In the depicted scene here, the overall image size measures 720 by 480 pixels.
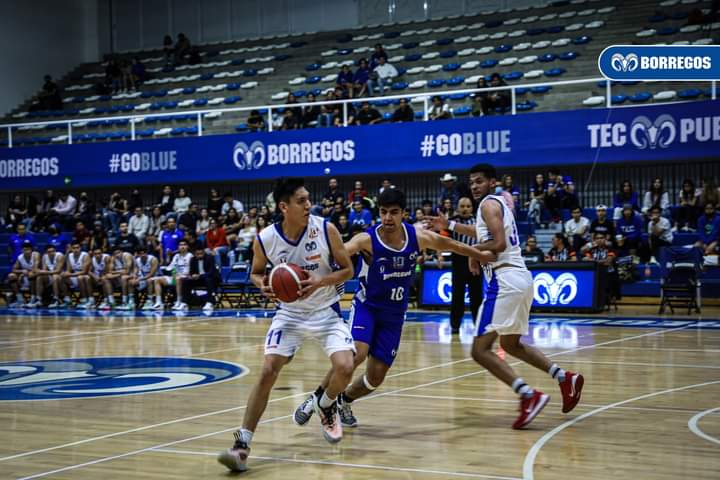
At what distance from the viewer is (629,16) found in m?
25.3

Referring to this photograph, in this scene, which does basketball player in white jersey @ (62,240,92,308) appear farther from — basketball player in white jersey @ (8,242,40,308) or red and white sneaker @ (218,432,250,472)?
red and white sneaker @ (218,432,250,472)

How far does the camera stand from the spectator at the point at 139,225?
23.9 metres

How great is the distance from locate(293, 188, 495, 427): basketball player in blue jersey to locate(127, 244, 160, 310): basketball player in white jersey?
587 inches

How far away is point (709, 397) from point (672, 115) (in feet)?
38.8

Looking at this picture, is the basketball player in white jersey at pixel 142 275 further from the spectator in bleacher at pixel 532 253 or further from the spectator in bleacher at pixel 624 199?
the spectator in bleacher at pixel 624 199

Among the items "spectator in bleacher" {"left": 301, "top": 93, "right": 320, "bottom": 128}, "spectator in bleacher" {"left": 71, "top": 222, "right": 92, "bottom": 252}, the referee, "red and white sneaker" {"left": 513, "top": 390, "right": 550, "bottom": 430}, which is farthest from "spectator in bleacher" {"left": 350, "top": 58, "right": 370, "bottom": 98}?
"red and white sneaker" {"left": 513, "top": 390, "right": 550, "bottom": 430}

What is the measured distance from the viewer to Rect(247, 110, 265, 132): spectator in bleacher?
24391mm

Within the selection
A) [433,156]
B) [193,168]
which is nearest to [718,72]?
[433,156]

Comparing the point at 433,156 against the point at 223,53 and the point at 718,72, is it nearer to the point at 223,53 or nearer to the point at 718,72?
the point at 718,72

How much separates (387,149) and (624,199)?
18.9 feet

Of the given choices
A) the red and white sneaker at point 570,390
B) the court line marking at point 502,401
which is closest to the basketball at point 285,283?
the red and white sneaker at point 570,390

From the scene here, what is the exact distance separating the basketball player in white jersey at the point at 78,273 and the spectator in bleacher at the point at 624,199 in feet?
39.5

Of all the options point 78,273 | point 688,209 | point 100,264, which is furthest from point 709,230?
point 78,273

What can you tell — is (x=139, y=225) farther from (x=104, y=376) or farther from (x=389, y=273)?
(x=389, y=273)
